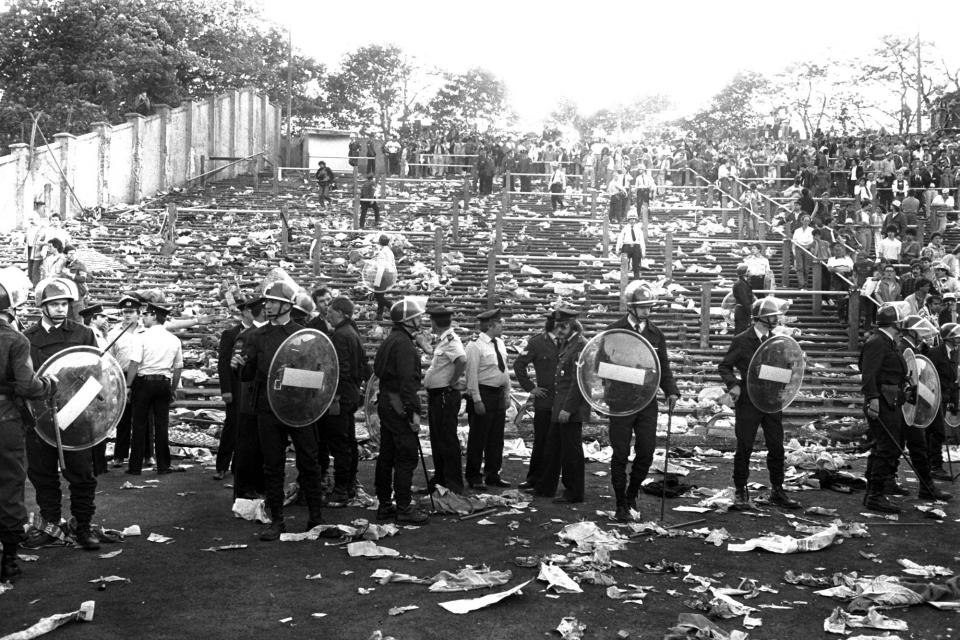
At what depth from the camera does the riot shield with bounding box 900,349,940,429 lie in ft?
34.1

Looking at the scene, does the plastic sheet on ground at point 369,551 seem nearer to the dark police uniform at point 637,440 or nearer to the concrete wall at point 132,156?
the dark police uniform at point 637,440

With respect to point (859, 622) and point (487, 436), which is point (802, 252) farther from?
point (859, 622)

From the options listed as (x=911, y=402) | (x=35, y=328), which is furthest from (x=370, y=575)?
(x=911, y=402)

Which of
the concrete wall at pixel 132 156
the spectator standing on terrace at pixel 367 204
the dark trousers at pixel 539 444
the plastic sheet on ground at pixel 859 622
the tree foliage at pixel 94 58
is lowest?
the plastic sheet on ground at pixel 859 622

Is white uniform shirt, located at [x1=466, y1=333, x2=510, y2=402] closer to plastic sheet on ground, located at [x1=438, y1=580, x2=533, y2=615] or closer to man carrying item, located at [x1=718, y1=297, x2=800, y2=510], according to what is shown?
man carrying item, located at [x1=718, y1=297, x2=800, y2=510]

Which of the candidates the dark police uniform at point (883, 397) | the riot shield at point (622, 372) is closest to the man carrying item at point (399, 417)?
the riot shield at point (622, 372)

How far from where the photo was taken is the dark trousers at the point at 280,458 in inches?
336

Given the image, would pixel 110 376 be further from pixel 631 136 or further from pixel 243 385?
pixel 631 136

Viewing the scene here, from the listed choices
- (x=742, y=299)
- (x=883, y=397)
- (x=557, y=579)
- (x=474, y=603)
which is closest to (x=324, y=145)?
(x=742, y=299)

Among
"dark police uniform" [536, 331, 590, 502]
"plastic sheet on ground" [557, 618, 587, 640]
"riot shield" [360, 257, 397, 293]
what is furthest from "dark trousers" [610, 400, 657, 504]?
"riot shield" [360, 257, 397, 293]

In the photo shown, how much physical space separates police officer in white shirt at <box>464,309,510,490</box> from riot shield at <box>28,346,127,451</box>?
370cm

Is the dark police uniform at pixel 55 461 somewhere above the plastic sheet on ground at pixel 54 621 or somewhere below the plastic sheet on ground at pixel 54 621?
above

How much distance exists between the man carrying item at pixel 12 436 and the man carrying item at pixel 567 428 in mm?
4409

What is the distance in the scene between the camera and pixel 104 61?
39.8 meters
